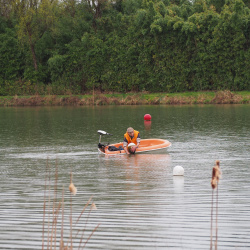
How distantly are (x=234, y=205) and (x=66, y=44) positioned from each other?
48.7 meters

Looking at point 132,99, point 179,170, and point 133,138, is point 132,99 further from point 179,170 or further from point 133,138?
point 179,170

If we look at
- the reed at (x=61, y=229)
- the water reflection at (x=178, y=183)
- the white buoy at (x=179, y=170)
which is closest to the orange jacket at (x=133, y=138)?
the white buoy at (x=179, y=170)

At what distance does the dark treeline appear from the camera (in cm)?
4912

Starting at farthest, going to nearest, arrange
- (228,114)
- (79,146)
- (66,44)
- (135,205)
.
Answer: (66,44)
(228,114)
(79,146)
(135,205)

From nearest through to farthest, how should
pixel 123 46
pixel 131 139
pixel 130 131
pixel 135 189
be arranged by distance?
pixel 135 189
pixel 130 131
pixel 131 139
pixel 123 46

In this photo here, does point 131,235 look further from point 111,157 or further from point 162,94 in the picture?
point 162,94

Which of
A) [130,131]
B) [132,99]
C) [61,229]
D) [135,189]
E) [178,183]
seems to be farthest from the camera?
[132,99]

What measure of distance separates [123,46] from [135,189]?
4438cm

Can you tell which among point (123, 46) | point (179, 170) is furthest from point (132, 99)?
point (179, 170)

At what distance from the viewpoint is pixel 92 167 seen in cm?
1543

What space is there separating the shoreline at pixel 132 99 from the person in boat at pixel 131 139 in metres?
28.9

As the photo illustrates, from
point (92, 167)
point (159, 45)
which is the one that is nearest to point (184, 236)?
point (92, 167)

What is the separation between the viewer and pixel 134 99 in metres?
50.1

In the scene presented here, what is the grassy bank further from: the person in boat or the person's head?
the person's head
